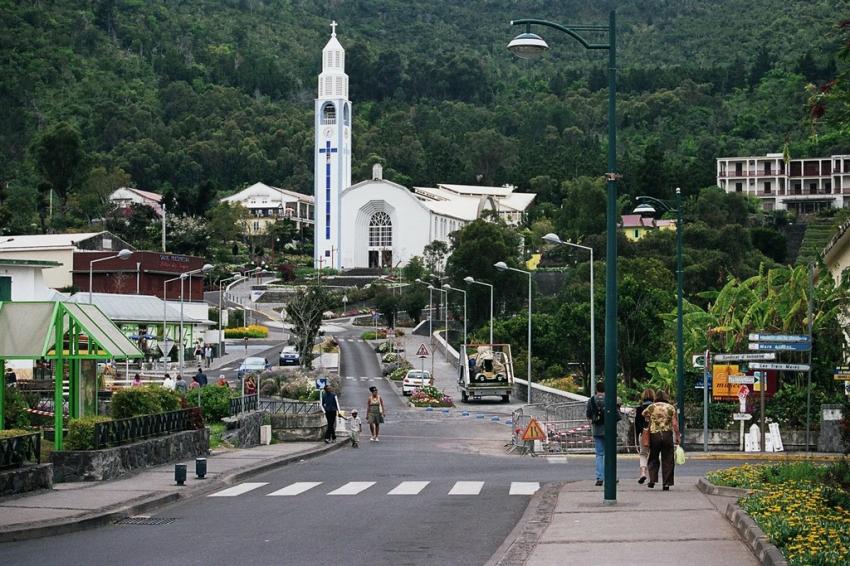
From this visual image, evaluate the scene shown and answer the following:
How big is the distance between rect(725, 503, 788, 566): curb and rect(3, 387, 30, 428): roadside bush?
50.6ft

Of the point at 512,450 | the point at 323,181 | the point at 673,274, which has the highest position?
the point at 323,181

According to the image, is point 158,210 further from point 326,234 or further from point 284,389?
point 284,389

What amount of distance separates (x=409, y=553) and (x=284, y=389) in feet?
134

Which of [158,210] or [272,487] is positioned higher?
[158,210]

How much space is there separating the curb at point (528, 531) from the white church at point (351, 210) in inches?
5326

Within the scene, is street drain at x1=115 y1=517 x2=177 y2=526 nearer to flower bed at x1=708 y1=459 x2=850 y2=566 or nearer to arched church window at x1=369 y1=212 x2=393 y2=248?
flower bed at x1=708 y1=459 x2=850 y2=566

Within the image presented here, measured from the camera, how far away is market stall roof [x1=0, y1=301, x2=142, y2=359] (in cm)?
2406

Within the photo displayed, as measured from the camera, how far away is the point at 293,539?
55.0ft

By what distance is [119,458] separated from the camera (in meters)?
24.3

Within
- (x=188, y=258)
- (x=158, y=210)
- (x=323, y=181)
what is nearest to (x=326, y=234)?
(x=323, y=181)

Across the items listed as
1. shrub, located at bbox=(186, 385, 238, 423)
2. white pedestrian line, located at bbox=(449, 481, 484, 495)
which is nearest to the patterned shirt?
white pedestrian line, located at bbox=(449, 481, 484, 495)

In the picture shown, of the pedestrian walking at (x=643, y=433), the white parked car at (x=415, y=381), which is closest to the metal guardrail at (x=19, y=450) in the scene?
the pedestrian walking at (x=643, y=433)

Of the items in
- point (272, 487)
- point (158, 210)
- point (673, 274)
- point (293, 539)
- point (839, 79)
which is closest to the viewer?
point (839, 79)

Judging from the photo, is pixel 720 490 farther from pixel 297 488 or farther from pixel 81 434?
pixel 81 434
